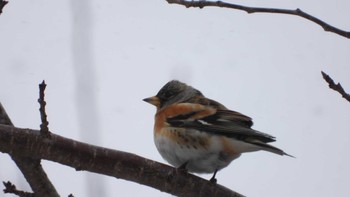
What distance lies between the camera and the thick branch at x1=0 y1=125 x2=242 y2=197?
8.57 feet

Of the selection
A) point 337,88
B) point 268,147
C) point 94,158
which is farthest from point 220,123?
point 337,88

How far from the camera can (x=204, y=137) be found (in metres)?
3.90

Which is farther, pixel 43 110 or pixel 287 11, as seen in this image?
pixel 43 110

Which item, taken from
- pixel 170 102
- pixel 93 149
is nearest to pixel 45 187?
pixel 93 149

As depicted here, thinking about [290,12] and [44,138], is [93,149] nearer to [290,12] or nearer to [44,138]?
[44,138]

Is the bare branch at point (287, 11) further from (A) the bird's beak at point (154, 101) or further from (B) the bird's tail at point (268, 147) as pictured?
(A) the bird's beak at point (154, 101)

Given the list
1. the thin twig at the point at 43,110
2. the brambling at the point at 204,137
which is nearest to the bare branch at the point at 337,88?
the thin twig at the point at 43,110

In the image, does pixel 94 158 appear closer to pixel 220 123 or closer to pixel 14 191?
pixel 14 191

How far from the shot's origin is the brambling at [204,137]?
3.77 metres

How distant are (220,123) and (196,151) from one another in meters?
0.32

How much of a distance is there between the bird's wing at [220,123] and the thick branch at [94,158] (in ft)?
2.52

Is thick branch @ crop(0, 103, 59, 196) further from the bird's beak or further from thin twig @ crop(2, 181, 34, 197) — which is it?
the bird's beak

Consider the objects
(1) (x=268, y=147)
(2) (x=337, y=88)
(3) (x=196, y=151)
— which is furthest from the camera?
(3) (x=196, y=151)

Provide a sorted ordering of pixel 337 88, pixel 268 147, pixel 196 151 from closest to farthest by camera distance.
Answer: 1. pixel 337 88
2. pixel 268 147
3. pixel 196 151
